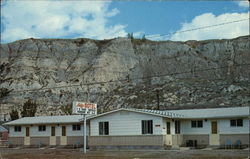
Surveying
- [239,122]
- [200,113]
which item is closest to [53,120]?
[200,113]

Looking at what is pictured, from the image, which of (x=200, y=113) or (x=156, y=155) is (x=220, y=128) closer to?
(x=200, y=113)

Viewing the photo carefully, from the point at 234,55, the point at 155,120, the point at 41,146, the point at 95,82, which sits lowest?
the point at 41,146

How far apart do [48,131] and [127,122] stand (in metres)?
11.3

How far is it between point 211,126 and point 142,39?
2313 inches

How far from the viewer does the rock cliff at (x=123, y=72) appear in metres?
67.9

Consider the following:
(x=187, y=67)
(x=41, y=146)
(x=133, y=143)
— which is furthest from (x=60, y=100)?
(x=133, y=143)

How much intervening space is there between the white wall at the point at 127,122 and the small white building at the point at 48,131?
14.9 ft

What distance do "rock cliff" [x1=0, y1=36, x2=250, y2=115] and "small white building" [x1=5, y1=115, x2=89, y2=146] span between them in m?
25.1

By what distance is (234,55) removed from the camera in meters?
79.5

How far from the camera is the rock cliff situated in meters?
67.9

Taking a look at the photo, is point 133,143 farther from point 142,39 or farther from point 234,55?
point 142,39

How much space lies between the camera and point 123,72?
275 ft

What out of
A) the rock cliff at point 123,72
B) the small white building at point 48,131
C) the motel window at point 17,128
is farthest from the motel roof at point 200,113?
the rock cliff at point 123,72

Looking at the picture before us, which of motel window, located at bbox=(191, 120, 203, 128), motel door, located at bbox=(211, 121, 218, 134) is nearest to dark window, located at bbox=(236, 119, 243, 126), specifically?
motel door, located at bbox=(211, 121, 218, 134)
